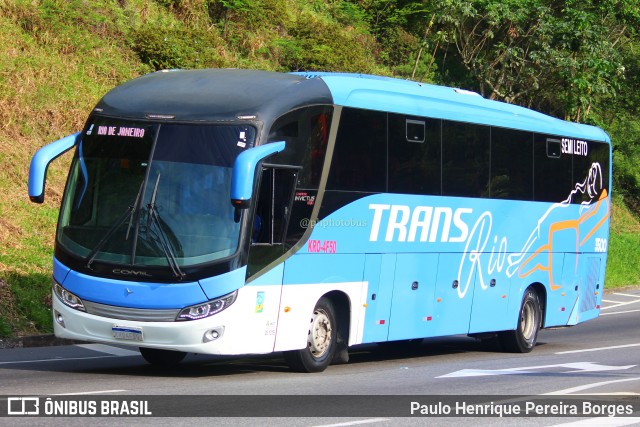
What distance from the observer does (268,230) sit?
43.8 feet

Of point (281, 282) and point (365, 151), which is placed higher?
point (365, 151)

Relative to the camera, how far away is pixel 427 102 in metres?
16.6

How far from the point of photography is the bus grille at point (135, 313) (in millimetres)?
12688

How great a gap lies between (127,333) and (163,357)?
7.91ft

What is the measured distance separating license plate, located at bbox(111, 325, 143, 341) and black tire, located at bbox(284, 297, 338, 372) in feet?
7.28

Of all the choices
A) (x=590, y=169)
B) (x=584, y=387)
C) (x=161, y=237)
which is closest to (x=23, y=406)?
(x=161, y=237)

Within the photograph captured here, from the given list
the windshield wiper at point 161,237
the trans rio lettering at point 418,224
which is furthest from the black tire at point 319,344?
the windshield wiper at point 161,237

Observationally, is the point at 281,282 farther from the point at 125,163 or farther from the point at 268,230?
the point at 125,163

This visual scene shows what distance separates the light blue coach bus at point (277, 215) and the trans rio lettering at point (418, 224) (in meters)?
0.03

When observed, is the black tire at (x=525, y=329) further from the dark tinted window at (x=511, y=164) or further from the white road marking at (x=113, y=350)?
the white road marking at (x=113, y=350)

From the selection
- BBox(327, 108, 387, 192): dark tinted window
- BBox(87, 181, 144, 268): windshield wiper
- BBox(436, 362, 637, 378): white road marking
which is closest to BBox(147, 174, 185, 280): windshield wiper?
BBox(87, 181, 144, 268): windshield wiper

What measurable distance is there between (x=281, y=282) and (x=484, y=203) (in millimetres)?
5447

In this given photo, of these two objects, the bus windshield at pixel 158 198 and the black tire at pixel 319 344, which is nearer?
the bus windshield at pixel 158 198

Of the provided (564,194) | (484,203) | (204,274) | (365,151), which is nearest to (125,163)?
(204,274)
